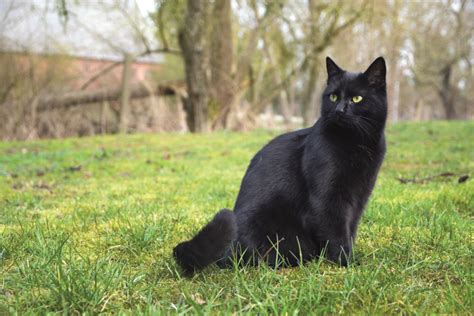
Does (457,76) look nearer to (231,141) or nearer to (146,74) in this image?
(146,74)

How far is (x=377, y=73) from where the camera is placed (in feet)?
9.91

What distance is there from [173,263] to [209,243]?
0.36 metres

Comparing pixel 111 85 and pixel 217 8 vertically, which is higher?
pixel 217 8

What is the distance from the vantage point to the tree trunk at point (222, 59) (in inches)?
637

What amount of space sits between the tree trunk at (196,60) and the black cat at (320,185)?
1228 cm

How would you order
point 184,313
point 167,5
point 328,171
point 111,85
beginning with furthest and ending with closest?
point 111,85 → point 167,5 → point 328,171 → point 184,313

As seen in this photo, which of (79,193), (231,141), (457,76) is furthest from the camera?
(457,76)

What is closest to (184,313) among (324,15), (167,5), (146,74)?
→ (167,5)

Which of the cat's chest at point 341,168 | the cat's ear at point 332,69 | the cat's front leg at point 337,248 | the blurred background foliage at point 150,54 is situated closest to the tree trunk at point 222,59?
the blurred background foliage at point 150,54

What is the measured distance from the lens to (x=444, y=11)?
29172mm

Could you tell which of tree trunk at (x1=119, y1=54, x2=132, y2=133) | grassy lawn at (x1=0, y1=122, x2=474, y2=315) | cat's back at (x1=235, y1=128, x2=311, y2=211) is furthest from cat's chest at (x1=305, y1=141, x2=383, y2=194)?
tree trunk at (x1=119, y1=54, x2=132, y2=133)

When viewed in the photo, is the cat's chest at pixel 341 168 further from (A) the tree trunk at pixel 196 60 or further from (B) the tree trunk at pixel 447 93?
(B) the tree trunk at pixel 447 93

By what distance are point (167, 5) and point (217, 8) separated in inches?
70.1

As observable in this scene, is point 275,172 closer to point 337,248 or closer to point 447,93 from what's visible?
point 337,248
